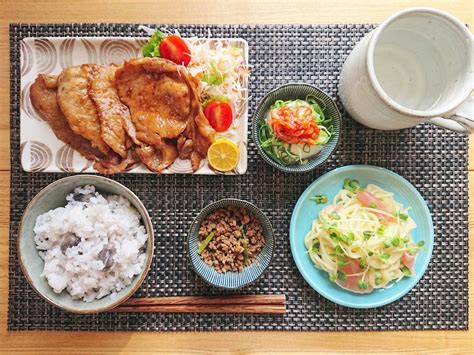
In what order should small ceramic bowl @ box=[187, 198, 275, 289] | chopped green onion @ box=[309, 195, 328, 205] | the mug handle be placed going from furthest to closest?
1. chopped green onion @ box=[309, 195, 328, 205]
2. small ceramic bowl @ box=[187, 198, 275, 289]
3. the mug handle

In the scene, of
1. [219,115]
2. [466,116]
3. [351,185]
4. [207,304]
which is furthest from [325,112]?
[207,304]

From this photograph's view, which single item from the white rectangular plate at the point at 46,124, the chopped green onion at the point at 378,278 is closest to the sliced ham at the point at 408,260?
the chopped green onion at the point at 378,278

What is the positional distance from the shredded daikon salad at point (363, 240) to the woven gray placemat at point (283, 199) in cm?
14

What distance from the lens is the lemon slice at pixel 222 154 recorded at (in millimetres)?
2055

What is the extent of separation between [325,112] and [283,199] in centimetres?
42

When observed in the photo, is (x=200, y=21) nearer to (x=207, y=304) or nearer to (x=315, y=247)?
(x=315, y=247)

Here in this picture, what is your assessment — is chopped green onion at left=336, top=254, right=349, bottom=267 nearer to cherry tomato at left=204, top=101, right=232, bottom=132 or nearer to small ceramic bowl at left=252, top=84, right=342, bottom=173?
small ceramic bowl at left=252, top=84, right=342, bottom=173

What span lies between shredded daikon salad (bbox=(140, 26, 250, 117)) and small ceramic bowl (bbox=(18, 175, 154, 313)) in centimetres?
53

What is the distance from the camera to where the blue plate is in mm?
2139

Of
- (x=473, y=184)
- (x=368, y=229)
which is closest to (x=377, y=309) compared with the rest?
(x=368, y=229)

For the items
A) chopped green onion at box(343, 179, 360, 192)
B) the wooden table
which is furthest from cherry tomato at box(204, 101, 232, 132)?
chopped green onion at box(343, 179, 360, 192)

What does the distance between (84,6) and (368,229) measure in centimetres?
157

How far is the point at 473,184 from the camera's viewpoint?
226 centimetres

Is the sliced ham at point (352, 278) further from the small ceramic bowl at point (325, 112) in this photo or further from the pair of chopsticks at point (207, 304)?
the small ceramic bowl at point (325, 112)
